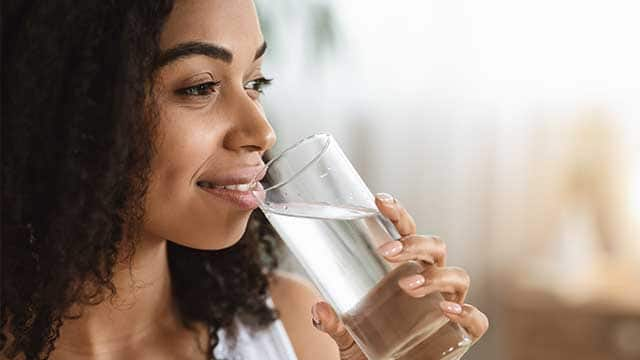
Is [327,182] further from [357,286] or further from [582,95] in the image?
[582,95]

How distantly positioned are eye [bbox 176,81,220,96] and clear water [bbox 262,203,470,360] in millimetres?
207

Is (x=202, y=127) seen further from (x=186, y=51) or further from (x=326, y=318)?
(x=326, y=318)

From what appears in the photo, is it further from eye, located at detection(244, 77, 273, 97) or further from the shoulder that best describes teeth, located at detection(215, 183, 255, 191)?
the shoulder

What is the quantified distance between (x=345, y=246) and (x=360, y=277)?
0.13 ft

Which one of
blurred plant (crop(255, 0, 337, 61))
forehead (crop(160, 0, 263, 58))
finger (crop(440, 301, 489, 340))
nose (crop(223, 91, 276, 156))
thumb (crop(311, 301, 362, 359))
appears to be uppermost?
forehead (crop(160, 0, 263, 58))

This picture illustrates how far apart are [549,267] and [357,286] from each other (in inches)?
101

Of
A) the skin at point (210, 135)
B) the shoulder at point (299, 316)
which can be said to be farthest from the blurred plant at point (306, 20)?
the skin at point (210, 135)

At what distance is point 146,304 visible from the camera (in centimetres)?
150

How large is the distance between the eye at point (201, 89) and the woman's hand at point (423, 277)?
258 millimetres

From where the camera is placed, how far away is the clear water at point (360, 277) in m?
1.13

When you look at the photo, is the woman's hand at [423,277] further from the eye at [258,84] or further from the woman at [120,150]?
the eye at [258,84]

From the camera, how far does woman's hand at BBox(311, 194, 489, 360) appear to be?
1.16 m

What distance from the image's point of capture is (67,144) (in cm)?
123

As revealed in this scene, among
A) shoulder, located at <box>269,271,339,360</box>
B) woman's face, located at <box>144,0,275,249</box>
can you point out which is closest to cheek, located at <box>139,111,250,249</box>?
woman's face, located at <box>144,0,275,249</box>
